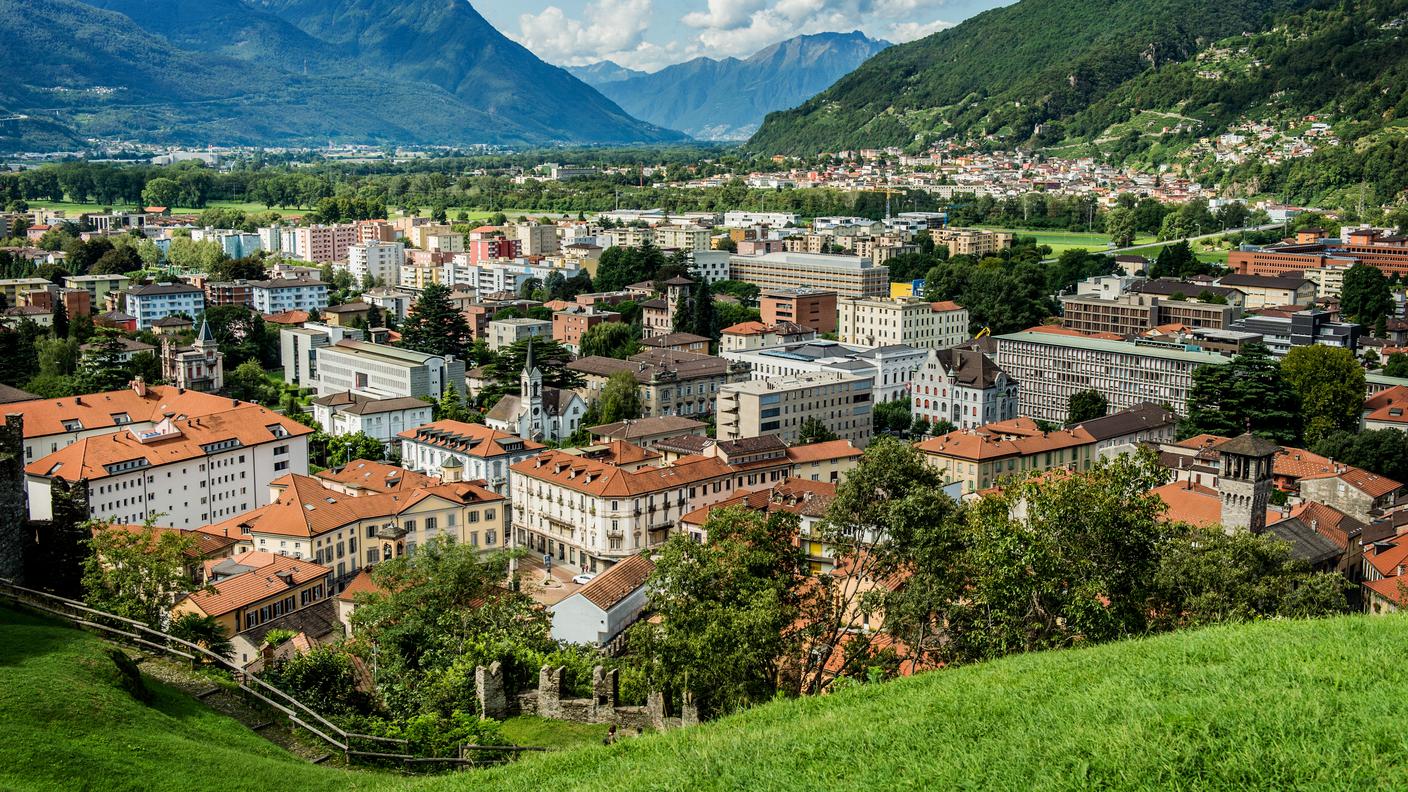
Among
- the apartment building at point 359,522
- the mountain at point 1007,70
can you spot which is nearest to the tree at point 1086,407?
the apartment building at point 359,522

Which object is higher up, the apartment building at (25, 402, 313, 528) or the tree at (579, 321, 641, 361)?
the tree at (579, 321, 641, 361)

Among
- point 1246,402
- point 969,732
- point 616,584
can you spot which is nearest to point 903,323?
point 1246,402

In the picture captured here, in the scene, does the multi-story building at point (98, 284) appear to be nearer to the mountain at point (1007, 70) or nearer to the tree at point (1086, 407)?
the tree at point (1086, 407)

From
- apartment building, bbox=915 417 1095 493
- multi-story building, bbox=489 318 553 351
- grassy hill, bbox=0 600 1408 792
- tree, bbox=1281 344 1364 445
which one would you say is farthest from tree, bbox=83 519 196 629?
multi-story building, bbox=489 318 553 351

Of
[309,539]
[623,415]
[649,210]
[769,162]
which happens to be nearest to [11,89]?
[769,162]

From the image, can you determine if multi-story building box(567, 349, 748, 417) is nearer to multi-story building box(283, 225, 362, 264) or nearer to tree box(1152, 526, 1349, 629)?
tree box(1152, 526, 1349, 629)

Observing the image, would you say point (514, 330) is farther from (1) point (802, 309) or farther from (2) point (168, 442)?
(2) point (168, 442)
